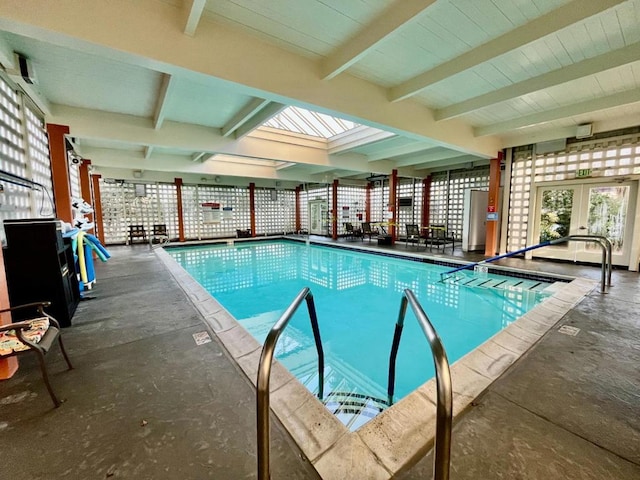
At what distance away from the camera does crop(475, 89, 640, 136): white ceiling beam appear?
3795 millimetres

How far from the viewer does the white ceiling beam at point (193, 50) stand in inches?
73.7

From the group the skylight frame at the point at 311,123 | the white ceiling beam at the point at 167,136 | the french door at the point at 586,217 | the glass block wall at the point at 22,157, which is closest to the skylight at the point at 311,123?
the skylight frame at the point at 311,123

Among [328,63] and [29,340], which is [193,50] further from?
[29,340]

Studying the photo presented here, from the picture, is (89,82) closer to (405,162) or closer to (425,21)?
(425,21)

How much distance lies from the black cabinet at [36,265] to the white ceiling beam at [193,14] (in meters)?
2.22

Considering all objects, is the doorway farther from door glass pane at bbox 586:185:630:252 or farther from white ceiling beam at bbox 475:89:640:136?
door glass pane at bbox 586:185:630:252

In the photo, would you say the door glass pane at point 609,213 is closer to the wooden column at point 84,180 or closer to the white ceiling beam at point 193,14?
the white ceiling beam at point 193,14

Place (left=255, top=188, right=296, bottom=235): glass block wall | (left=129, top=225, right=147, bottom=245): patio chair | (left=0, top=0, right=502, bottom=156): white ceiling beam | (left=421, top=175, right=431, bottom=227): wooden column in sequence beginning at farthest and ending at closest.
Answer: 1. (left=255, top=188, right=296, bottom=235): glass block wall
2. (left=421, top=175, right=431, bottom=227): wooden column
3. (left=129, top=225, right=147, bottom=245): patio chair
4. (left=0, top=0, right=502, bottom=156): white ceiling beam

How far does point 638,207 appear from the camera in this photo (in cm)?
482

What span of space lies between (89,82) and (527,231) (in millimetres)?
8893

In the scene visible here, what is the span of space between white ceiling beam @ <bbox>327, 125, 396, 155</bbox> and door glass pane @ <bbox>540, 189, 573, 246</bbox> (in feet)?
13.0

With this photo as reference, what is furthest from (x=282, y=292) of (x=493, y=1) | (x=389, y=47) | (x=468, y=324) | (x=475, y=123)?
(x=475, y=123)

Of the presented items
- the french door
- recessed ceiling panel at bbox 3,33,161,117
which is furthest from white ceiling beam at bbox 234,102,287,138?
the french door

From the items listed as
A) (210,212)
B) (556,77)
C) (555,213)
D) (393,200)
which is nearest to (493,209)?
(555,213)
